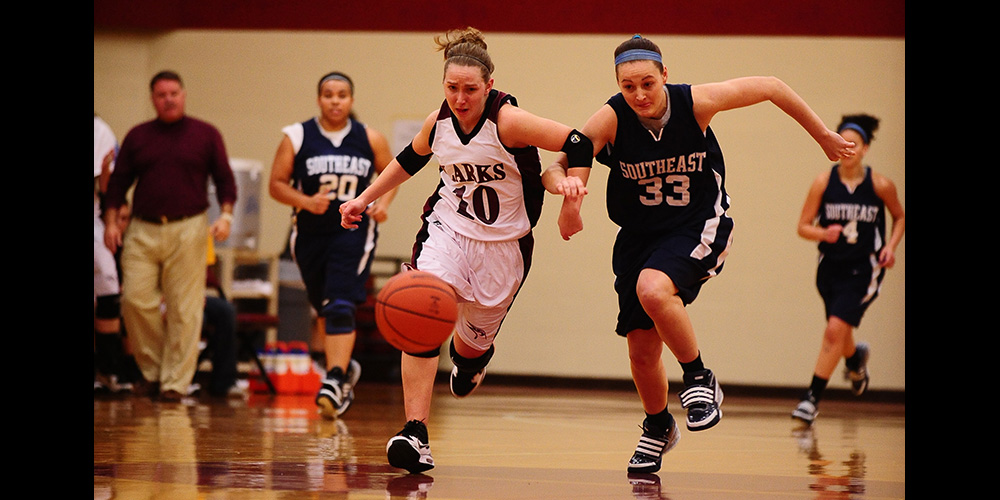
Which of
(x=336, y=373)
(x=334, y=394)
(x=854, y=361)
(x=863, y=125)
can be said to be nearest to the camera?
(x=334, y=394)

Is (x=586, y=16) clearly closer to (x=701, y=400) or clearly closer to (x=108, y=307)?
(x=108, y=307)

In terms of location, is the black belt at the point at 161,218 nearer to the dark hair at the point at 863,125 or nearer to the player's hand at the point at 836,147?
the dark hair at the point at 863,125

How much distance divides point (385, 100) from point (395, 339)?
23.2 feet

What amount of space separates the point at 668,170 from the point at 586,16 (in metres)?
4.59

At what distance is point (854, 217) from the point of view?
22.7ft

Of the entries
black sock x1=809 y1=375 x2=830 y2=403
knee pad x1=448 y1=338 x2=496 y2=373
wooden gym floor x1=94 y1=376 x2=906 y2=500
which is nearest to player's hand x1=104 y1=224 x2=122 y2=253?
wooden gym floor x1=94 y1=376 x2=906 y2=500

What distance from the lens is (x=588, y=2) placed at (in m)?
8.00

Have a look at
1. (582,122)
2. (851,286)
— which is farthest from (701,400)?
(582,122)

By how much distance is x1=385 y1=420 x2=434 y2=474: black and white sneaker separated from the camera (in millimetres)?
3418

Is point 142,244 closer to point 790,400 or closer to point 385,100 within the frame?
point 385,100

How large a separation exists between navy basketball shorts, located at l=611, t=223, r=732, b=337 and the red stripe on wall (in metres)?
4.31

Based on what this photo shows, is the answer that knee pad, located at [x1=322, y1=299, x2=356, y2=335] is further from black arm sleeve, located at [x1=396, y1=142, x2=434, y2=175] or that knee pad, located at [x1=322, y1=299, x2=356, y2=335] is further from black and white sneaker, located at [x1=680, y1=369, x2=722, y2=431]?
black and white sneaker, located at [x1=680, y1=369, x2=722, y2=431]
